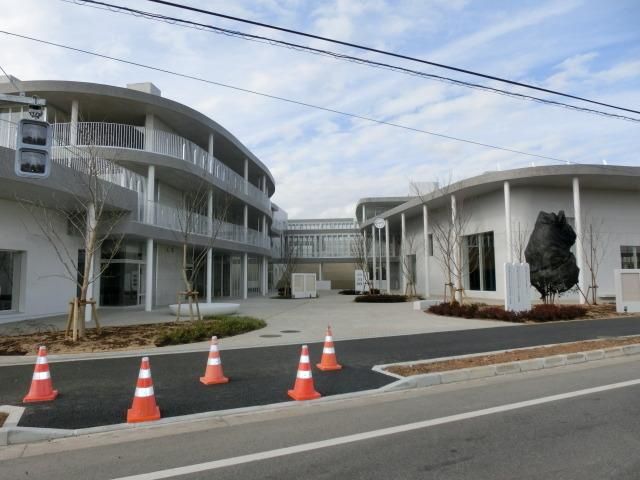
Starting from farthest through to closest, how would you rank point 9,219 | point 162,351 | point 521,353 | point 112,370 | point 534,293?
point 534,293, point 9,219, point 162,351, point 521,353, point 112,370

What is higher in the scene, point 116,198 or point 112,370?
point 116,198

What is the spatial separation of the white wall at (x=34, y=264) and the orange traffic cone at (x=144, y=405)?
12.1 m

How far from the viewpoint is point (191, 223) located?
23.2 meters

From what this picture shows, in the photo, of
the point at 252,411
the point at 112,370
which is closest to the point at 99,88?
the point at 112,370

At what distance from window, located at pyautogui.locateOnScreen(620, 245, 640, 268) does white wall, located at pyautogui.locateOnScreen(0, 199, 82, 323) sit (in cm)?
2692

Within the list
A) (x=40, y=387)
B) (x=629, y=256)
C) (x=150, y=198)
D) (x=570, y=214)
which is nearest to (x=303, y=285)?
(x=150, y=198)

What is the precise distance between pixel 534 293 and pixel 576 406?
20279 mm

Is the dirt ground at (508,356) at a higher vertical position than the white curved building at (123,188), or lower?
lower

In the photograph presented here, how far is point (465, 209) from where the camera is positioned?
29172 millimetres

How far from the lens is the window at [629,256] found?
1035 inches

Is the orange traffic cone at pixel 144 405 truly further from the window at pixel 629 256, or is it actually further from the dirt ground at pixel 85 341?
the window at pixel 629 256

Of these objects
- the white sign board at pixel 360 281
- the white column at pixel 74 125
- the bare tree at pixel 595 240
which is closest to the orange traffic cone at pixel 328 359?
the white column at pixel 74 125

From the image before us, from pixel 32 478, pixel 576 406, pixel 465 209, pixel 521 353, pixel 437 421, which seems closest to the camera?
pixel 32 478

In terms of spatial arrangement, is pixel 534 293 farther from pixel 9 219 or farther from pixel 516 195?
pixel 9 219
